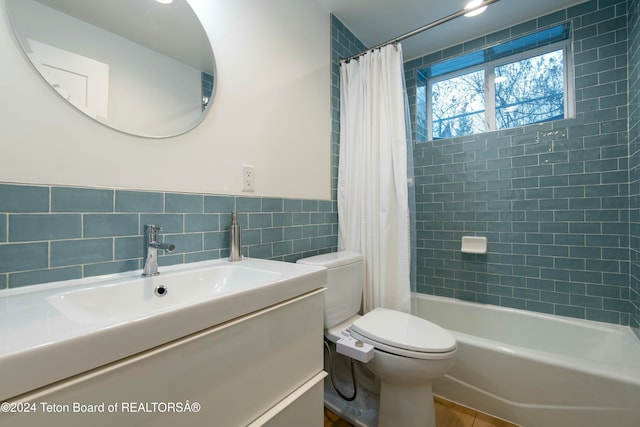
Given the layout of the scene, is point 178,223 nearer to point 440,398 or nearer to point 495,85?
point 440,398

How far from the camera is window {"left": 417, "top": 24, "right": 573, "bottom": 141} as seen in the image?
196 cm

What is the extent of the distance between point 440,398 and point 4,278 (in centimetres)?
199

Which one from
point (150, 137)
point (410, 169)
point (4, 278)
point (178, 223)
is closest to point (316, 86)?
point (410, 169)

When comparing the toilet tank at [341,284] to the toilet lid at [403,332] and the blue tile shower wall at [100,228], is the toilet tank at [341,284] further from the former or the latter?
the blue tile shower wall at [100,228]

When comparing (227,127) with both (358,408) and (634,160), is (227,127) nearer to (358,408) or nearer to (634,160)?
(358,408)

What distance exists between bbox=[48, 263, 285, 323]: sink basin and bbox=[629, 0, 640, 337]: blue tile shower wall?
2063mm

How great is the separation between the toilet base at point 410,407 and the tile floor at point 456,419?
0.27 m

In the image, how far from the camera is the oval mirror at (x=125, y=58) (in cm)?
80

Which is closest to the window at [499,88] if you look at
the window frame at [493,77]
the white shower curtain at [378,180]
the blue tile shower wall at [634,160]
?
the window frame at [493,77]

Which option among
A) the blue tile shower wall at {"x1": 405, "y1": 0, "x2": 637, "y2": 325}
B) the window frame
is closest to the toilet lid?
the blue tile shower wall at {"x1": 405, "y1": 0, "x2": 637, "y2": 325}

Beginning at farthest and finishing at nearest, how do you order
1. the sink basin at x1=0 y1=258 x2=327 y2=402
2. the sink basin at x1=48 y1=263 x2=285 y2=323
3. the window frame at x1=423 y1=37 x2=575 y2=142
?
1. the window frame at x1=423 y1=37 x2=575 y2=142
2. the sink basin at x1=48 y1=263 x2=285 y2=323
3. the sink basin at x1=0 y1=258 x2=327 y2=402

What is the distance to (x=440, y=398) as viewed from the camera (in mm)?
1619

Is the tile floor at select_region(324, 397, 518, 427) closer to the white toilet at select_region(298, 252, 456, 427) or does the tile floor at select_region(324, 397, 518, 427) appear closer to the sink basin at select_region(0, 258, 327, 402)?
the white toilet at select_region(298, 252, 456, 427)

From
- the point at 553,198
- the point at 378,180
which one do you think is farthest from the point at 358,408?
the point at 553,198
